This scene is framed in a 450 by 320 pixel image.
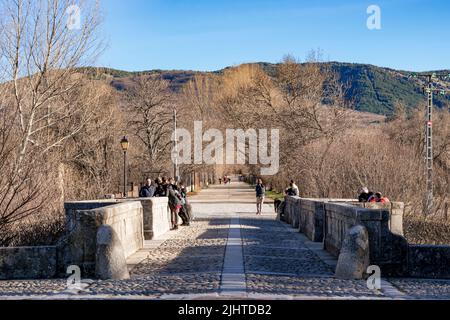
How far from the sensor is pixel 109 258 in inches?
444

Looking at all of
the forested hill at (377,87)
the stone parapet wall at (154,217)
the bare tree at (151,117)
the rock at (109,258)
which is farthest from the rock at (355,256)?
the forested hill at (377,87)

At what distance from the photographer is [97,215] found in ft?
38.5

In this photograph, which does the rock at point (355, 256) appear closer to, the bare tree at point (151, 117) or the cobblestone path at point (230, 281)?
the cobblestone path at point (230, 281)

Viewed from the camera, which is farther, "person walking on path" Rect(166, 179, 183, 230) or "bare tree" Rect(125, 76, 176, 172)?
"bare tree" Rect(125, 76, 176, 172)

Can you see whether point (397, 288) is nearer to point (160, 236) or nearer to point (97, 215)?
point (97, 215)

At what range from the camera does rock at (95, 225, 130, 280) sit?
441 inches

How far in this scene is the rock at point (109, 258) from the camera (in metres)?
11.2

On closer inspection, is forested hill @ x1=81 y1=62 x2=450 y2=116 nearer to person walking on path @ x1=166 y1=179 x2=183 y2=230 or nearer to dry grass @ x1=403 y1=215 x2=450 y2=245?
dry grass @ x1=403 y1=215 x2=450 y2=245

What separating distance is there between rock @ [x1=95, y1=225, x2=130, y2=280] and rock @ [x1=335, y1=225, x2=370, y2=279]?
11.5 ft

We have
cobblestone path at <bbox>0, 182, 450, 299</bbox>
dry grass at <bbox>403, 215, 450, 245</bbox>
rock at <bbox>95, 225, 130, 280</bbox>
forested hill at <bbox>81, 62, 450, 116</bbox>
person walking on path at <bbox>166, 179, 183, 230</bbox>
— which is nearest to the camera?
cobblestone path at <bbox>0, 182, 450, 299</bbox>

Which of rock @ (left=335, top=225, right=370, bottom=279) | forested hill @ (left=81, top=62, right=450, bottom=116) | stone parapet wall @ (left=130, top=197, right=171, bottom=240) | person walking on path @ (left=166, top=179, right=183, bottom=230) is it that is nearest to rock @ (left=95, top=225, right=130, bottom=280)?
rock @ (left=335, top=225, right=370, bottom=279)

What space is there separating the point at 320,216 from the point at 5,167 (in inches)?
315

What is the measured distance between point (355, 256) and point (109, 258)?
393cm
